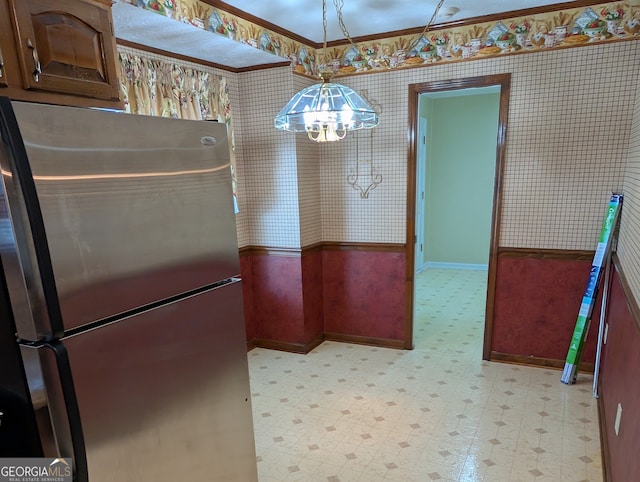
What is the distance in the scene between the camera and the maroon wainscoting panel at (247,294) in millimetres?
3795

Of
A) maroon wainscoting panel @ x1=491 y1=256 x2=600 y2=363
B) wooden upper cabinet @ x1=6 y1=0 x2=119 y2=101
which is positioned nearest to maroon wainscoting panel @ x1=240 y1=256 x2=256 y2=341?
maroon wainscoting panel @ x1=491 y1=256 x2=600 y2=363

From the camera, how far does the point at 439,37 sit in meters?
3.22

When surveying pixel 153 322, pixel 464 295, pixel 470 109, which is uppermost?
pixel 470 109

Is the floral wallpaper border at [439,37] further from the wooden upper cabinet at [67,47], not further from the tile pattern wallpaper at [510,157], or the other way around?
the wooden upper cabinet at [67,47]

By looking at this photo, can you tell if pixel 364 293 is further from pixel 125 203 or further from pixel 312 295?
pixel 125 203

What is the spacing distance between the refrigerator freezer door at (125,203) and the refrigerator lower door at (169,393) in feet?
0.27

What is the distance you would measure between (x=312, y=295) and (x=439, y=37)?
7.88 feet

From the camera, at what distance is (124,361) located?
1.16 m

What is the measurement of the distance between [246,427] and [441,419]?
1.59m

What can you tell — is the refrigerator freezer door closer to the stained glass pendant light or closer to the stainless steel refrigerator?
the stainless steel refrigerator

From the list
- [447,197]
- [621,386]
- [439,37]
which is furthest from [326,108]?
[447,197]

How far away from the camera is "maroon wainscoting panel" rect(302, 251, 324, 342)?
3.76 metres

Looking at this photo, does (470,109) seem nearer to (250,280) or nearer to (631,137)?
(631,137)

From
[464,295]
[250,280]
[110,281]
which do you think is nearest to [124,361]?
[110,281]
